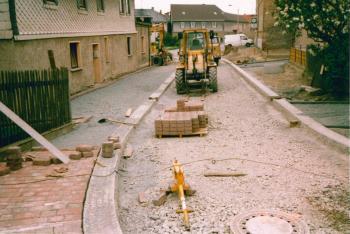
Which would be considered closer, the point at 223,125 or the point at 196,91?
the point at 223,125

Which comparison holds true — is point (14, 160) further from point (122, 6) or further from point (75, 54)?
point (122, 6)

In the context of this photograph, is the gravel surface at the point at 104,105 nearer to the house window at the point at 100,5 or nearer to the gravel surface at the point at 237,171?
the gravel surface at the point at 237,171

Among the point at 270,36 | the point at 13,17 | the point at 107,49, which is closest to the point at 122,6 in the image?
the point at 107,49

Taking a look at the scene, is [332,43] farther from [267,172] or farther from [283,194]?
[283,194]

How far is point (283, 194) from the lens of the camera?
18.4 ft

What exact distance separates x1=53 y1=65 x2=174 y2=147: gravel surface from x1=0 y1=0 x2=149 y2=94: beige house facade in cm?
137

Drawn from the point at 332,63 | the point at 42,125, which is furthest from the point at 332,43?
the point at 42,125

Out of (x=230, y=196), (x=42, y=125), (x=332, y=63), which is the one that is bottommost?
(x=230, y=196)

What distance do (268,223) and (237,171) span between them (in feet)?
6.64

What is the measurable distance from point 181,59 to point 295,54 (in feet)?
36.1

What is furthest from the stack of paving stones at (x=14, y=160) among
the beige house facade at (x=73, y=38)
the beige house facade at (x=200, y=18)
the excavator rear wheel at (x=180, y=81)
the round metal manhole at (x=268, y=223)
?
the beige house facade at (x=200, y=18)

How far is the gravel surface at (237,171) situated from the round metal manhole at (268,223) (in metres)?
0.14

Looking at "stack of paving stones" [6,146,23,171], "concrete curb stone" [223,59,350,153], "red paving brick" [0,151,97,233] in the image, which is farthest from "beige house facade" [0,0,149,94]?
"concrete curb stone" [223,59,350,153]

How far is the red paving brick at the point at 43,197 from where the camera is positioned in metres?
4.66
